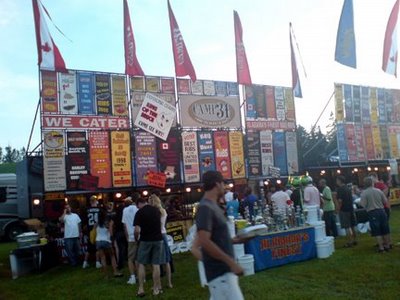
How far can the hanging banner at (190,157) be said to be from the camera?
703 inches

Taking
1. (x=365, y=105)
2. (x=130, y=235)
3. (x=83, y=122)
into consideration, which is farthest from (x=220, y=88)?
(x=130, y=235)

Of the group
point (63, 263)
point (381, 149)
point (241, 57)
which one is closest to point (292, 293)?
point (63, 263)

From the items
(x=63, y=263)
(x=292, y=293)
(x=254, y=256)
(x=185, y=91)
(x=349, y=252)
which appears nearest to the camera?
(x=292, y=293)

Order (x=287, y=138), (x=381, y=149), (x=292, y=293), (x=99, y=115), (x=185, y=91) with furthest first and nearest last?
(x=381, y=149) → (x=287, y=138) → (x=185, y=91) → (x=99, y=115) → (x=292, y=293)

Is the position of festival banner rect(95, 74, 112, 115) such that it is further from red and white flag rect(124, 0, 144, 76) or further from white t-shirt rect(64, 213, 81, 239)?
white t-shirt rect(64, 213, 81, 239)

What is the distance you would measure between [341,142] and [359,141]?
4.76 ft

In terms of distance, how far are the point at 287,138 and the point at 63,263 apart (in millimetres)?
12759

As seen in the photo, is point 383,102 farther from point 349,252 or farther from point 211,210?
point 211,210

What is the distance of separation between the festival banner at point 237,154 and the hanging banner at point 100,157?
5679 millimetres

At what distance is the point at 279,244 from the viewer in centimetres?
881

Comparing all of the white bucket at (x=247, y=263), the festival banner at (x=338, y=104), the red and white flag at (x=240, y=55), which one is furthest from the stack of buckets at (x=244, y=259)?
the festival banner at (x=338, y=104)

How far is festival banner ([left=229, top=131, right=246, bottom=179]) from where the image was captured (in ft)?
62.5

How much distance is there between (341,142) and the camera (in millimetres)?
22922

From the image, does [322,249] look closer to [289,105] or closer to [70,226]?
[70,226]
